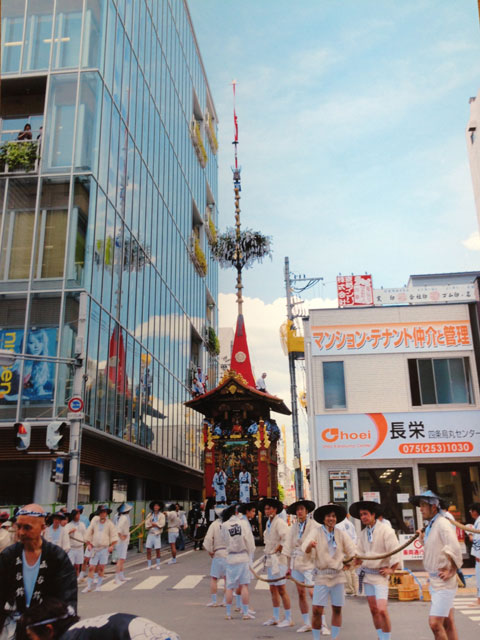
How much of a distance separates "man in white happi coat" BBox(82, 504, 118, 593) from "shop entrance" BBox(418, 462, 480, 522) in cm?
1114

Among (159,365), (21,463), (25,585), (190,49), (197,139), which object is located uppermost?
(190,49)

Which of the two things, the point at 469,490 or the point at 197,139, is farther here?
the point at 197,139

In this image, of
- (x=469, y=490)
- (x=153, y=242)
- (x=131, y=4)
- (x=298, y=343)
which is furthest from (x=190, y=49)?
(x=469, y=490)

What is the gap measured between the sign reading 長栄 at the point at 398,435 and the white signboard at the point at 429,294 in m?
4.77

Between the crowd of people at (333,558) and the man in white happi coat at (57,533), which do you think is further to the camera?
the man in white happi coat at (57,533)

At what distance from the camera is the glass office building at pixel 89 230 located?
23.4 meters

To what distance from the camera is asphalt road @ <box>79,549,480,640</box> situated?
31.2ft

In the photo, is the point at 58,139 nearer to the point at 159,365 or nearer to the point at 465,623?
the point at 159,365

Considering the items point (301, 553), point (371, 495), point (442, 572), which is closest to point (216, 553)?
point (301, 553)

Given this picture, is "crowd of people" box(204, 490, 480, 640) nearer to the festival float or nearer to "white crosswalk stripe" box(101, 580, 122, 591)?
"white crosswalk stripe" box(101, 580, 122, 591)

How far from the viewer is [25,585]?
527 cm

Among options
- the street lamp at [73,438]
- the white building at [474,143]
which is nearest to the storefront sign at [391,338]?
the street lamp at [73,438]

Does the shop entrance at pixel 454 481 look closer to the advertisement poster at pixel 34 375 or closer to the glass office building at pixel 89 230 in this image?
the glass office building at pixel 89 230

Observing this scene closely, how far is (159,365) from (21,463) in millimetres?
12599
